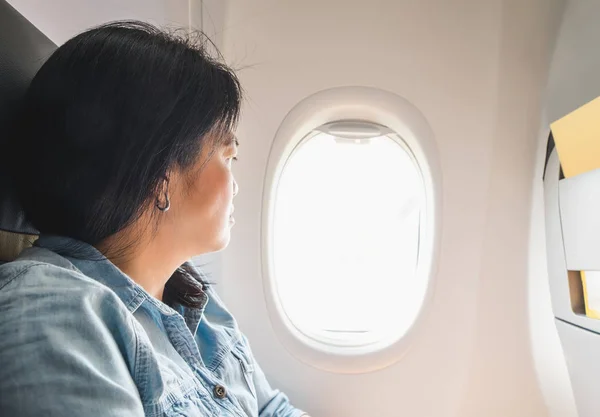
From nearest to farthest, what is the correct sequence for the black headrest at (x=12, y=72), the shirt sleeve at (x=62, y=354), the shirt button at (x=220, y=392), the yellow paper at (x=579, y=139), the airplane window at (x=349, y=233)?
the shirt sleeve at (x=62, y=354) → the black headrest at (x=12, y=72) → the shirt button at (x=220, y=392) → the yellow paper at (x=579, y=139) → the airplane window at (x=349, y=233)

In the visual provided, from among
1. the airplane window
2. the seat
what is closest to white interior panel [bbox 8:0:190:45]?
the seat

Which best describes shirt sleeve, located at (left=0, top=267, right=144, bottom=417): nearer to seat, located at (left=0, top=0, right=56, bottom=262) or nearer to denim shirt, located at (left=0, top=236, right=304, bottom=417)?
denim shirt, located at (left=0, top=236, right=304, bottom=417)

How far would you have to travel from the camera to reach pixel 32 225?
0.75 m

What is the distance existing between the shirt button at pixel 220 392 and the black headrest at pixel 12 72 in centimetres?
35

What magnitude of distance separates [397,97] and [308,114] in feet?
0.65

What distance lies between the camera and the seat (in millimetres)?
685

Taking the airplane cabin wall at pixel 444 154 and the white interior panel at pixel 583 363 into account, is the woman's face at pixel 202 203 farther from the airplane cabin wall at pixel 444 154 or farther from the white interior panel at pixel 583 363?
the white interior panel at pixel 583 363

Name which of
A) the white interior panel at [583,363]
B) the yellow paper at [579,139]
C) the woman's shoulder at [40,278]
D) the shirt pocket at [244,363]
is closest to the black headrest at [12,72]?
the woman's shoulder at [40,278]

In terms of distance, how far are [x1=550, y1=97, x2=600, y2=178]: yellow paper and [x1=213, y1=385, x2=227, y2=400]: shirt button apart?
2.31 feet

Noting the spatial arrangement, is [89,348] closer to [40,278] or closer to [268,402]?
[40,278]

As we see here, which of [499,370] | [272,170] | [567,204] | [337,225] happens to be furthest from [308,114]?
[499,370]

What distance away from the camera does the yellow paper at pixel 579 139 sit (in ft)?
2.92

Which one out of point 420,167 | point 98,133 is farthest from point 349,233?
point 98,133

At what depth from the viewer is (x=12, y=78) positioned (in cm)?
70
